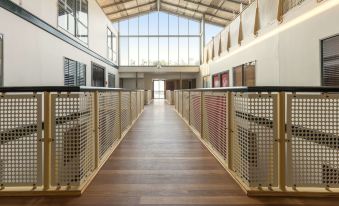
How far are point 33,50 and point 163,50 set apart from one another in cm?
2020

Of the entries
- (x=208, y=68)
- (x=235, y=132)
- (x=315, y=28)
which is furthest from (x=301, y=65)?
(x=208, y=68)

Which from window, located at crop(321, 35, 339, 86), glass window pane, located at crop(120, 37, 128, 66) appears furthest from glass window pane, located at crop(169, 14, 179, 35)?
window, located at crop(321, 35, 339, 86)

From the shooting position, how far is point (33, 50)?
848 cm

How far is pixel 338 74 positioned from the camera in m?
6.76

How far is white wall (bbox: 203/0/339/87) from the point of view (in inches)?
285

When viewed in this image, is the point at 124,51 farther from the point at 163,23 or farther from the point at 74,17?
the point at 74,17

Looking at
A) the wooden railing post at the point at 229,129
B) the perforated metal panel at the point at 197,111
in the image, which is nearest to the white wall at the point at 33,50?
the perforated metal panel at the point at 197,111

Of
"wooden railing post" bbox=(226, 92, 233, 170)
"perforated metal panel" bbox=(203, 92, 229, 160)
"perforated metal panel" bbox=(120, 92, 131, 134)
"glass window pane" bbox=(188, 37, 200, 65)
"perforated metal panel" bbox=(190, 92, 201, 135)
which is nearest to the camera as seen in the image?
"wooden railing post" bbox=(226, 92, 233, 170)

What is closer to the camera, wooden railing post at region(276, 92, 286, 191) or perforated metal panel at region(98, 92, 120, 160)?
wooden railing post at region(276, 92, 286, 191)

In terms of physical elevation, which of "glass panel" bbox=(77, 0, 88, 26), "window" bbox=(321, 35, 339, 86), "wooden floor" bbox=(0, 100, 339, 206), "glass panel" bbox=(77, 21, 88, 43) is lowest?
"wooden floor" bbox=(0, 100, 339, 206)

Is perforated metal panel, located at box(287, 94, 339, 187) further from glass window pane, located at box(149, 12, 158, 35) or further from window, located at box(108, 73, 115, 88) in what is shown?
glass window pane, located at box(149, 12, 158, 35)

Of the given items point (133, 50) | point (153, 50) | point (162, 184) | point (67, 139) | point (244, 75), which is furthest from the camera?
point (153, 50)

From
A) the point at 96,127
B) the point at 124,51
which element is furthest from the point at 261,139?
the point at 124,51

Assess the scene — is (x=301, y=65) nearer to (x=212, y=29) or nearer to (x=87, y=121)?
(x=87, y=121)
